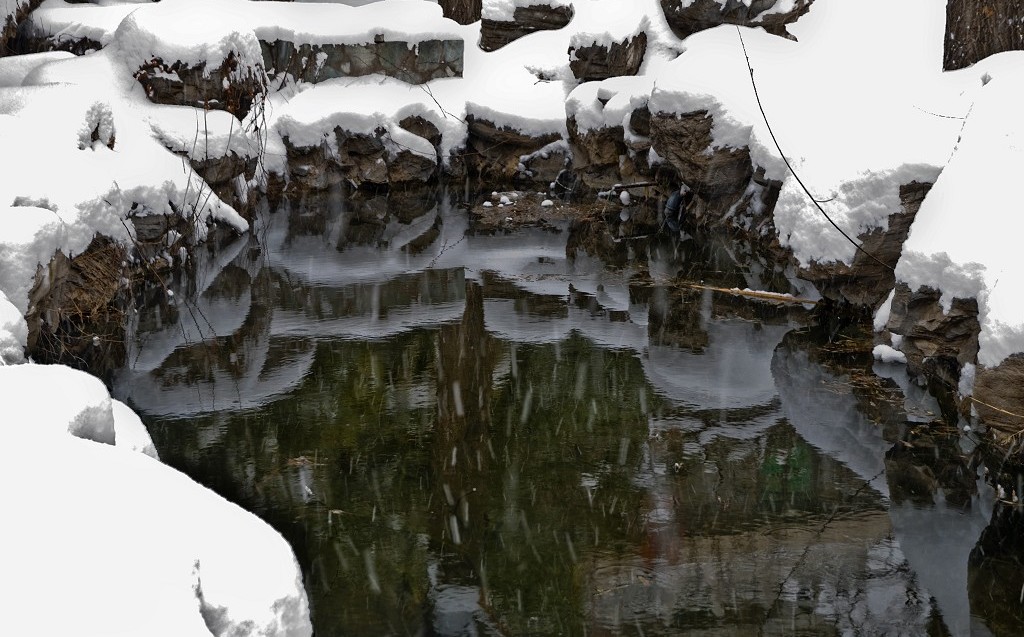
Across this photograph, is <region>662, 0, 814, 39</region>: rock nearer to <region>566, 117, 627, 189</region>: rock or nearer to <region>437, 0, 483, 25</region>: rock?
<region>566, 117, 627, 189</region>: rock

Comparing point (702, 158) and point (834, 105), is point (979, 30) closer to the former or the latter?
point (834, 105)

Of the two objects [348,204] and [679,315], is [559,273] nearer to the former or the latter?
[679,315]

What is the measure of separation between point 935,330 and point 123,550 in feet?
18.7

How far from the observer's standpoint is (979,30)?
912cm

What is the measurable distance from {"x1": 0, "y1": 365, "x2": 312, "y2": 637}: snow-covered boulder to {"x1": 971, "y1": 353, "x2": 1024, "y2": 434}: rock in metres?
4.48

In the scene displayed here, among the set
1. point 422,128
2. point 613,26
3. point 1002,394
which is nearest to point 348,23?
point 422,128

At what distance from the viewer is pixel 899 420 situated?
6.90 m

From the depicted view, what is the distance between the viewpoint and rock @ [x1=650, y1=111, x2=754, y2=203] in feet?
38.8

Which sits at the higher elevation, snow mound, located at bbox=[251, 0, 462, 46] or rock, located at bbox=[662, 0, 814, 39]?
rock, located at bbox=[662, 0, 814, 39]

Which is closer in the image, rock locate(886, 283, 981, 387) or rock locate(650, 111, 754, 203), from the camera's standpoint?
rock locate(886, 283, 981, 387)

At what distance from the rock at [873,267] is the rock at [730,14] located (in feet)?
19.1

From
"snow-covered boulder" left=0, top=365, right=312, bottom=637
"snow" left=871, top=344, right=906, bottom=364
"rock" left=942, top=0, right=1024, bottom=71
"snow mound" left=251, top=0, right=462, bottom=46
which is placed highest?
"rock" left=942, top=0, right=1024, bottom=71

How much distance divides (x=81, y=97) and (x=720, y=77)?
293 inches

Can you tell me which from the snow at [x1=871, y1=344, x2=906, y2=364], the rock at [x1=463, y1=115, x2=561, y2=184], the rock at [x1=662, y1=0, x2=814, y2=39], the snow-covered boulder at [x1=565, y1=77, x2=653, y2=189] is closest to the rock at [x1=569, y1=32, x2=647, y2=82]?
the snow-covered boulder at [x1=565, y1=77, x2=653, y2=189]
